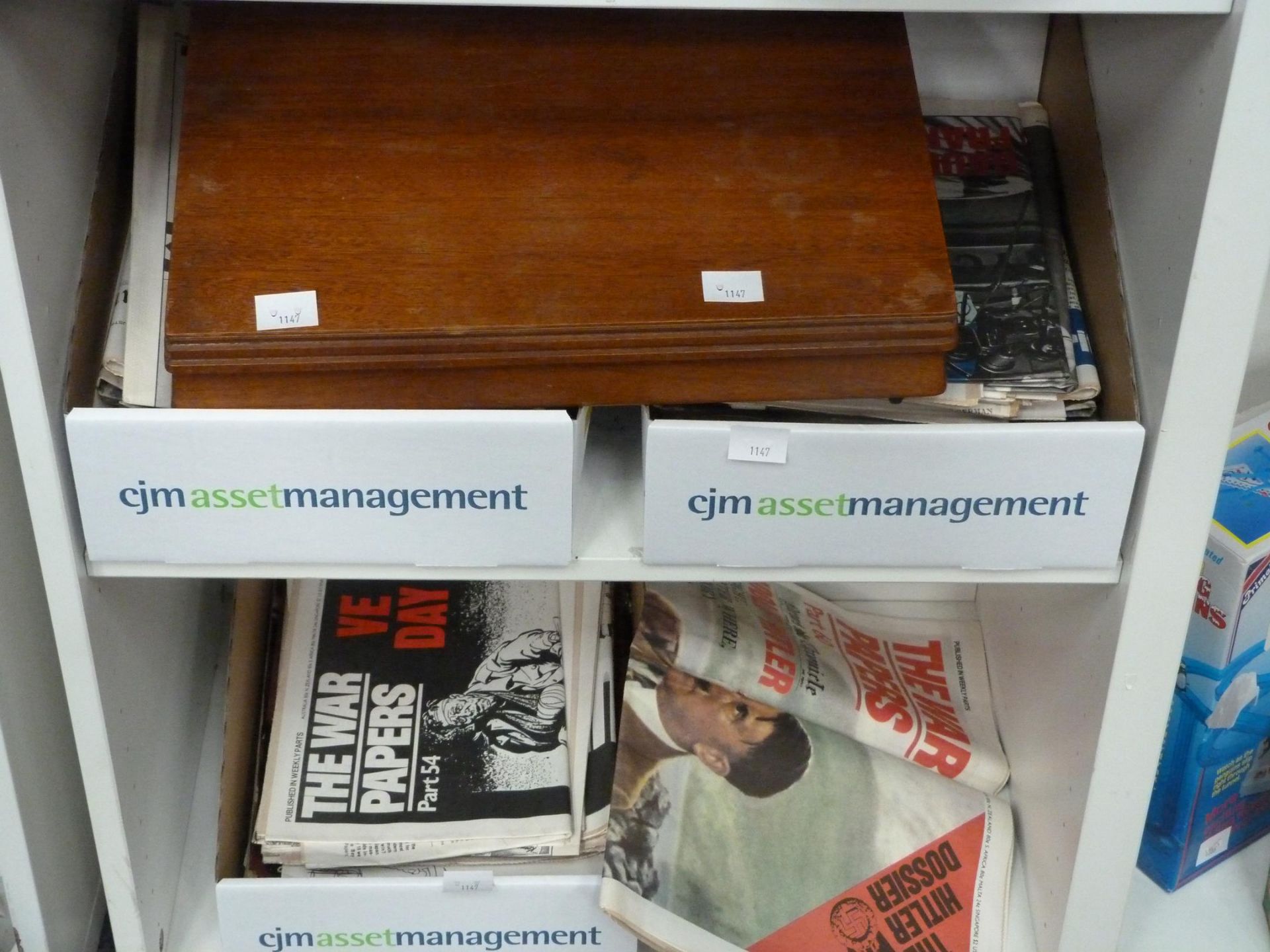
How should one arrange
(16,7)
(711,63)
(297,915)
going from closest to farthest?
(16,7)
(711,63)
(297,915)

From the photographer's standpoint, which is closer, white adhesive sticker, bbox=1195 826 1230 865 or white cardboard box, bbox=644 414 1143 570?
white cardboard box, bbox=644 414 1143 570

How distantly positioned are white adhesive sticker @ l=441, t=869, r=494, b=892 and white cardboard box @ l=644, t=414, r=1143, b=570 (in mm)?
267

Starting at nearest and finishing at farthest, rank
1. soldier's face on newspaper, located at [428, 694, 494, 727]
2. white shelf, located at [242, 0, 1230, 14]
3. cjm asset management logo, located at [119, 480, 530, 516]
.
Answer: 1. white shelf, located at [242, 0, 1230, 14]
2. cjm asset management logo, located at [119, 480, 530, 516]
3. soldier's face on newspaper, located at [428, 694, 494, 727]

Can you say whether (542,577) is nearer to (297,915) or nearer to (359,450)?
(359,450)

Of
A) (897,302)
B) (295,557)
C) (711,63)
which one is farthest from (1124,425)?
(295,557)

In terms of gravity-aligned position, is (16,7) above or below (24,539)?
above

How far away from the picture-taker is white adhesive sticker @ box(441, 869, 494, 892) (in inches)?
33.4

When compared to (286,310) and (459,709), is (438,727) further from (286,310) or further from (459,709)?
(286,310)

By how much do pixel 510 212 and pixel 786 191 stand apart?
6.0 inches

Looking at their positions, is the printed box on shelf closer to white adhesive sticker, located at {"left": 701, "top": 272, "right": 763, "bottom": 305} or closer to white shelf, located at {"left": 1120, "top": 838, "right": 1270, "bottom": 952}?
white adhesive sticker, located at {"left": 701, "top": 272, "right": 763, "bottom": 305}

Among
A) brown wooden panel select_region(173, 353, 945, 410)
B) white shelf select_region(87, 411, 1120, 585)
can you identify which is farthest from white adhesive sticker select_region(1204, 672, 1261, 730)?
brown wooden panel select_region(173, 353, 945, 410)

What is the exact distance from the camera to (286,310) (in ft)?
2.18

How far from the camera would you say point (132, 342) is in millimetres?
715

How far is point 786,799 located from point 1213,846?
383mm
